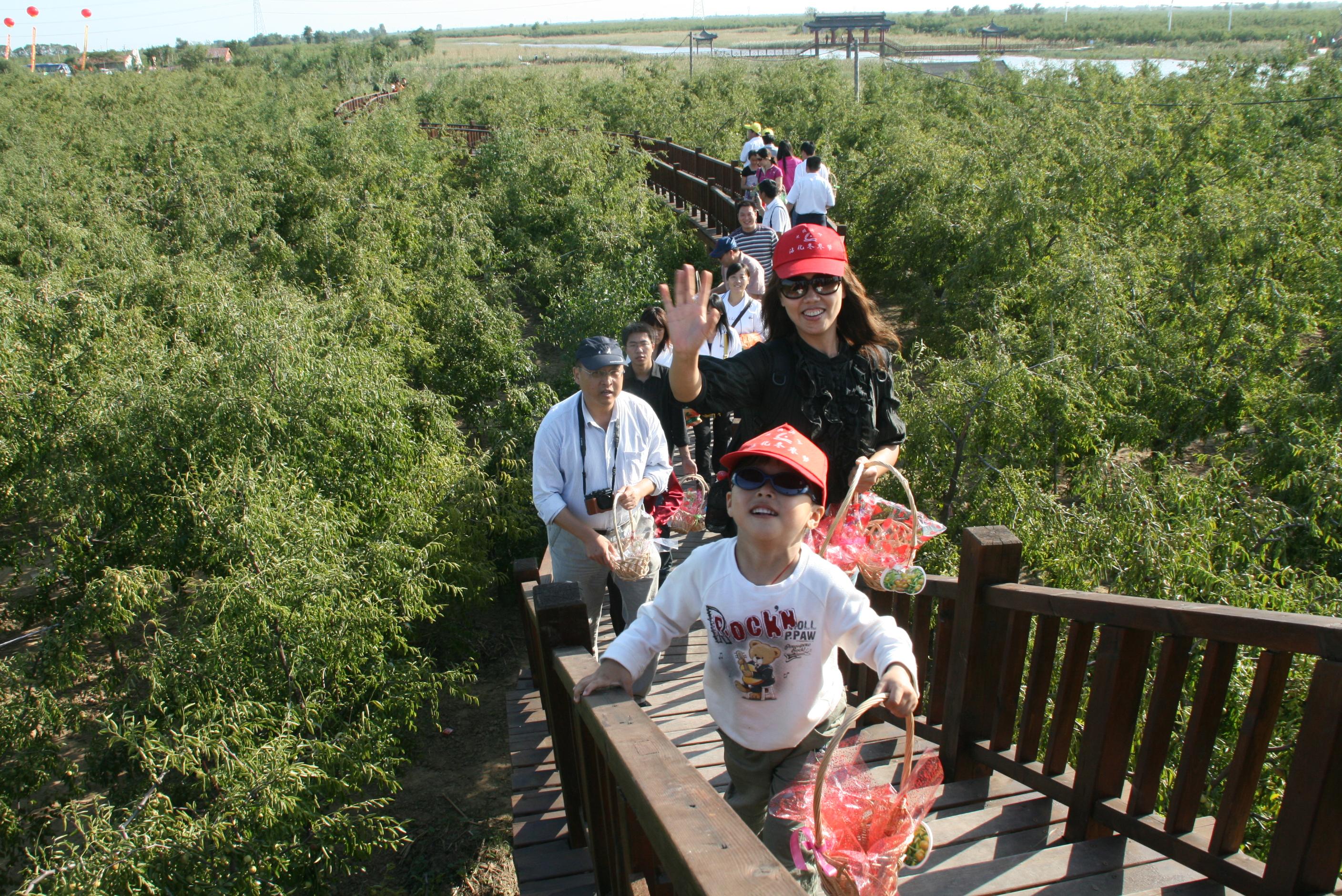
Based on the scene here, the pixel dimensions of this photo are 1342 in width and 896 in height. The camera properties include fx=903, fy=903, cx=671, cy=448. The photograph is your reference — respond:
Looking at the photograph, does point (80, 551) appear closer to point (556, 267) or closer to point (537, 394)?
point (537, 394)

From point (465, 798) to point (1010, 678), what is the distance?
4.81m

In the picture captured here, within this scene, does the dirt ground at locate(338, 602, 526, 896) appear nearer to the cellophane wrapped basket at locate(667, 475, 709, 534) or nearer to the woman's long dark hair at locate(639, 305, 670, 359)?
the cellophane wrapped basket at locate(667, 475, 709, 534)

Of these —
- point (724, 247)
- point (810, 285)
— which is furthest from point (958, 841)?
point (724, 247)

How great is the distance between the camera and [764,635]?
7.47 feet

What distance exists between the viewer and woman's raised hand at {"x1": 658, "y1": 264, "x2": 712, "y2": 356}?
2.68 metres

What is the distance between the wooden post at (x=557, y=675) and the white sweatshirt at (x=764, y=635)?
309 mm

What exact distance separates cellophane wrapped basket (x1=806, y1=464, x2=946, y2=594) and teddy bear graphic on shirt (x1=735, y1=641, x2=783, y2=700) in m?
0.58

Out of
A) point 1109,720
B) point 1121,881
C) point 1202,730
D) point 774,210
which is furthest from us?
point 774,210

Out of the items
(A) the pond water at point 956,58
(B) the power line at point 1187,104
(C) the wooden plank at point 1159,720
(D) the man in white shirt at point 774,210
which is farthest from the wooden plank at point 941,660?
(A) the pond water at point 956,58

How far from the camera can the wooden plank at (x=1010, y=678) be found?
10.0ft

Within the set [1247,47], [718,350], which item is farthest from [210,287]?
[1247,47]

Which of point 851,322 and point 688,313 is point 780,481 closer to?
point 688,313

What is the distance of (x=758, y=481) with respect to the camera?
7.33 feet

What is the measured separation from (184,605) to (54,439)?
205 cm
